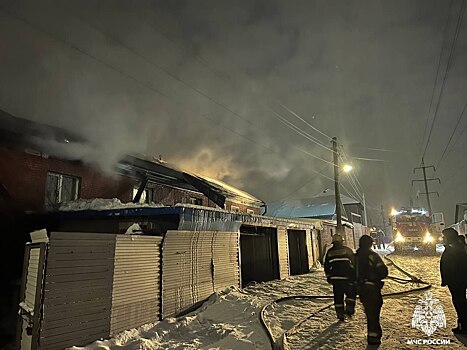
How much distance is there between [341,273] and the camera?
22.2ft

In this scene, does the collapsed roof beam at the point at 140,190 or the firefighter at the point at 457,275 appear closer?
the firefighter at the point at 457,275

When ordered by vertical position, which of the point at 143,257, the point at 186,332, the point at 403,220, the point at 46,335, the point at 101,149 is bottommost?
the point at 186,332

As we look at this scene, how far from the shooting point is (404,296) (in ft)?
31.0

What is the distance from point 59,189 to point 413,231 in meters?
26.9

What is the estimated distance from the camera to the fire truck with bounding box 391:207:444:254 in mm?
25656

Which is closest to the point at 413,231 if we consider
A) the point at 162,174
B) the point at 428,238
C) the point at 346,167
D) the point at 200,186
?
the point at 428,238

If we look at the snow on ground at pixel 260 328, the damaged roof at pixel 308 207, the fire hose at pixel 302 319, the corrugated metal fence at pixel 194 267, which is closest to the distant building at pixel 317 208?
the damaged roof at pixel 308 207

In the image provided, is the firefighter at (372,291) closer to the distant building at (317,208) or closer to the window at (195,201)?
the window at (195,201)

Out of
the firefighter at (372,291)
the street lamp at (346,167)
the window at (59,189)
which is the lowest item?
the firefighter at (372,291)

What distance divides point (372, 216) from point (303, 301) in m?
79.3

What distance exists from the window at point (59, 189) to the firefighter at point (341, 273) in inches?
345

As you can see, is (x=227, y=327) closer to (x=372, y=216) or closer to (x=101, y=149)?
(x=101, y=149)

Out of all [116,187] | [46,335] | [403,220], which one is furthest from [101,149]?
[403,220]

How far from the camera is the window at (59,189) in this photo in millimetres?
10630
